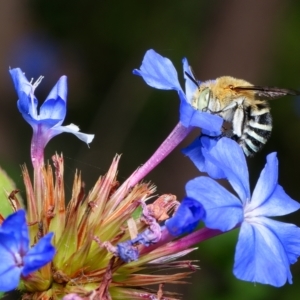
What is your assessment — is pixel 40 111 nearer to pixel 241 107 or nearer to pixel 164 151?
pixel 164 151

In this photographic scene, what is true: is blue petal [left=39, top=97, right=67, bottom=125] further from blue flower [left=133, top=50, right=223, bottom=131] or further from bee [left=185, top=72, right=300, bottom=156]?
bee [left=185, top=72, right=300, bottom=156]

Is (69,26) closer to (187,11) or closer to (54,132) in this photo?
(187,11)

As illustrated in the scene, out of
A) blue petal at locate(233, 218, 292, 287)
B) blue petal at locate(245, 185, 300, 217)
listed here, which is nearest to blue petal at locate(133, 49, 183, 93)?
blue petal at locate(245, 185, 300, 217)

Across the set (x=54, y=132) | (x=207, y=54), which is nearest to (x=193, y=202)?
(x=54, y=132)

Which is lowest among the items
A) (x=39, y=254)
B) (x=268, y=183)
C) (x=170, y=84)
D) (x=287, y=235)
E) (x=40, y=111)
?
(x=39, y=254)

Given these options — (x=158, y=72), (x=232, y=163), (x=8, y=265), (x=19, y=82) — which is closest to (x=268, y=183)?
(x=232, y=163)

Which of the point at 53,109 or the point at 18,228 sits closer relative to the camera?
the point at 18,228
